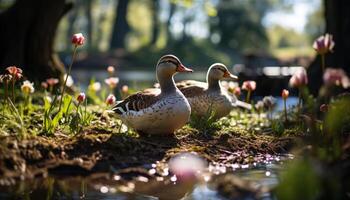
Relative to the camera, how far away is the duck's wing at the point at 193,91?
9.36 meters

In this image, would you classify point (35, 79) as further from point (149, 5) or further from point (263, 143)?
point (149, 5)

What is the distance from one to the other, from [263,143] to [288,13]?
99277 mm

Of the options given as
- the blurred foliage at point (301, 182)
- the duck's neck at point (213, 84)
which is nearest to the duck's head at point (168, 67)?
the duck's neck at point (213, 84)

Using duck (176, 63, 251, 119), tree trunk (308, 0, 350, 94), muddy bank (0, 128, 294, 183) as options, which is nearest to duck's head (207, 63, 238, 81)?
duck (176, 63, 251, 119)

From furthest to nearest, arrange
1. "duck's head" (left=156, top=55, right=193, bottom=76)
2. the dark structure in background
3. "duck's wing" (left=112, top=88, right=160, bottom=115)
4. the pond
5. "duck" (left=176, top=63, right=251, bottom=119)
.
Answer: the dark structure in background
"duck" (left=176, top=63, right=251, bottom=119)
"duck's head" (left=156, top=55, right=193, bottom=76)
"duck's wing" (left=112, top=88, right=160, bottom=115)
the pond

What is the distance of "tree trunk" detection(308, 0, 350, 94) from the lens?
1415cm

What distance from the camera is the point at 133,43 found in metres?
110

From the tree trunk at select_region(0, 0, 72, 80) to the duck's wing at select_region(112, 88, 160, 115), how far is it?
6675 millimetres

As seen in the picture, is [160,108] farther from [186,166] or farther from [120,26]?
[120,26]

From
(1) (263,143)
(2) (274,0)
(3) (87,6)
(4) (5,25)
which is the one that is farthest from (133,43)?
(1) (263,143)

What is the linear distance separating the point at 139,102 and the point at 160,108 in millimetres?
491

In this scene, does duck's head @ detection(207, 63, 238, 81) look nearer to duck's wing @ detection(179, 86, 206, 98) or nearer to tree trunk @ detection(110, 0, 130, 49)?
duck's wing @ detection(179, 86, 206, 98)

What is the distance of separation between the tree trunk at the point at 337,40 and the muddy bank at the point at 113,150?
651 cm

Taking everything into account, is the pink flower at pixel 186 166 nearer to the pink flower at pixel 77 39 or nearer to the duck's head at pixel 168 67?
the duck's head at pixel 168 67
